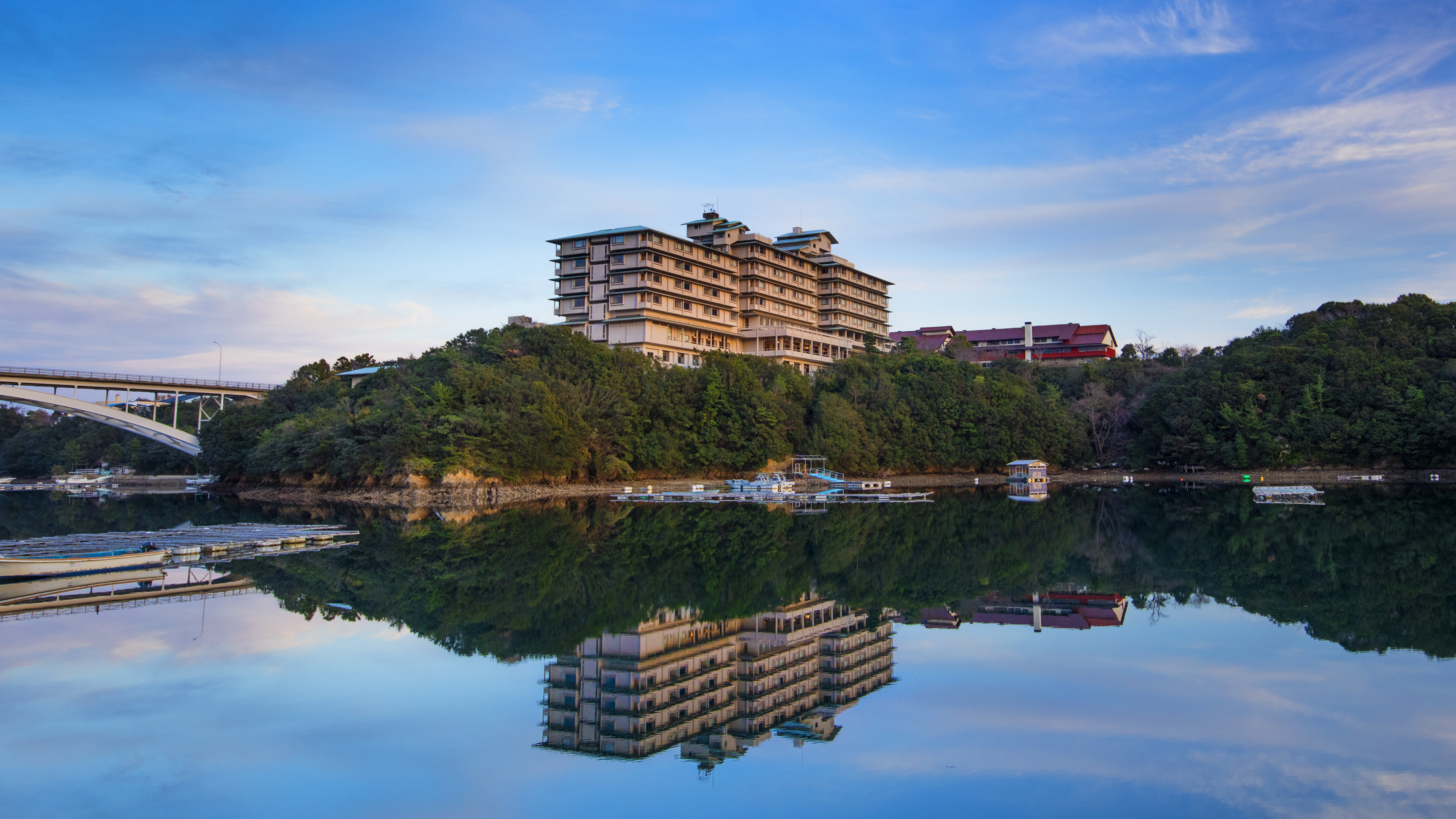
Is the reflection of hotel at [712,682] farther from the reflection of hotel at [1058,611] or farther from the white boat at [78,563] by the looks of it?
the white boat at [78,563]

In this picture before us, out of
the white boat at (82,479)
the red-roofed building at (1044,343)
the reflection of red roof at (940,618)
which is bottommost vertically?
the reflection of red roof at (940,618)

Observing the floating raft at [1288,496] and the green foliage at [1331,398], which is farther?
the green foliage at [1331,398]

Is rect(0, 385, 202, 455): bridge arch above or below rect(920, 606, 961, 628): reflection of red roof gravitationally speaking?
above

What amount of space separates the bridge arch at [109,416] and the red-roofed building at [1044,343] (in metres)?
64.8

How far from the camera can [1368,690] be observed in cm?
1161

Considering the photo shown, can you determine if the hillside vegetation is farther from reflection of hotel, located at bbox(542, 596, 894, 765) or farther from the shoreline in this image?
reflection of hotel, located at bbox(542, 596, 894, 765)

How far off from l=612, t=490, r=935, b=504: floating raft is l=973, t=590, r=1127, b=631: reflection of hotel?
89.2ft

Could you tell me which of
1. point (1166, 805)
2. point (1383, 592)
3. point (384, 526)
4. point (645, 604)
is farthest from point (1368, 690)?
point (384, 526)

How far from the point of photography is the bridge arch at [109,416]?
54.3 m

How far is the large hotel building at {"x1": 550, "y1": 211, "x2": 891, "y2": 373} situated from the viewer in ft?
217

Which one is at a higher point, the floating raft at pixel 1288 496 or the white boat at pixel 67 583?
the floating raft at pixel 1288 496

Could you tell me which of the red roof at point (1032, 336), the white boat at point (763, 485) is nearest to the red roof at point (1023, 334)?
the red roof at point (1032, 336)

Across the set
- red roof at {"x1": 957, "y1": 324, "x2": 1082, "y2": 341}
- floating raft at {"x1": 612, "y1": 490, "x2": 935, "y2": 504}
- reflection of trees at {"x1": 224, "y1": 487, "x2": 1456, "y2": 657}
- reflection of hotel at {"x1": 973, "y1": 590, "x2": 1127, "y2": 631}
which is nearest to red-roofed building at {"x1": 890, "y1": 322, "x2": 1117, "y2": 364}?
red roof at {"x1": 957, "y1": 324, "x2": 1082, "y2": 341}

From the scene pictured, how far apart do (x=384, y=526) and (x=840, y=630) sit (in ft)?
79.0
